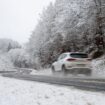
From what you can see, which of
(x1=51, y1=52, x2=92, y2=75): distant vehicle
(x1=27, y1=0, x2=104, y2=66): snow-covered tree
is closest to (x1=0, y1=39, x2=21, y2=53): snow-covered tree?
(x1=27, y1=0, x2=104, y2=66): snow-covered tree

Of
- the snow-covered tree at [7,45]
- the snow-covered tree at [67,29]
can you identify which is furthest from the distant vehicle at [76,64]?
the snow-covered tree at [7,45]

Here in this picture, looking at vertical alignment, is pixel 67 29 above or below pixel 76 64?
above

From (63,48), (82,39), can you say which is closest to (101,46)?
(82,39)

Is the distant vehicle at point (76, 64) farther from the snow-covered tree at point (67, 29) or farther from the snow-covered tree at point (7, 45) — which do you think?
the snow-covered tree at point (7, 45)

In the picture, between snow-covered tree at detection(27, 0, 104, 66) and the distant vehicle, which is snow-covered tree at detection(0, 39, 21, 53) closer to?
snow-covered tree at detection(27, 0, 104, 66)

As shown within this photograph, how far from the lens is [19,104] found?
10.0 m

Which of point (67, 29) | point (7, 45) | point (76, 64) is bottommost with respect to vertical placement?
point (76, 64)

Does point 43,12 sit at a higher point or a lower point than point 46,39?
higher

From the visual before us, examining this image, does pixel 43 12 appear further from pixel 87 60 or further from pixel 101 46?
pixel 87 60

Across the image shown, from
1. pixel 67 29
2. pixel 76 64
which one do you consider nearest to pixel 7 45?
pixel 67 29

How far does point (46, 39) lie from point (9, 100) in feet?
148

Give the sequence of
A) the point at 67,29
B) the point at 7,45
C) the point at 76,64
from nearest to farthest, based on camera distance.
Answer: the point at 76,64 < the point at 67,29 < the point at 7,45

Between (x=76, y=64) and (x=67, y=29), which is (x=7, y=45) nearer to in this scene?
(x=67, y=29)

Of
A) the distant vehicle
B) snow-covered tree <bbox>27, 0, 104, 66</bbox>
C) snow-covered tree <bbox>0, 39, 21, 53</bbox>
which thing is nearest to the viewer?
the distant vehicle
